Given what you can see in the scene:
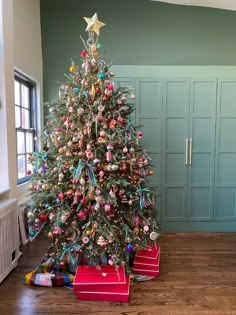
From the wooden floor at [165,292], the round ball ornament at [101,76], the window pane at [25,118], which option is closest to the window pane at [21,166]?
the window pane at [25,118]

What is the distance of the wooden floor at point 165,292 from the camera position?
1754mm

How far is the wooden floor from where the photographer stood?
69.1 inches

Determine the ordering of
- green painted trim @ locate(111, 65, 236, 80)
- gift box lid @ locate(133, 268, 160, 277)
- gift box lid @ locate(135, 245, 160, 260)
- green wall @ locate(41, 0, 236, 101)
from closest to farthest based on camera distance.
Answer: gift box lid @ locate(133, 268, 160, 277) → gift box lid @ locate(135, 245, 160, 260) → green painted trim @ locate(111, 65, 236, 80) → green wall @ locate(41, 0, 236, 101)

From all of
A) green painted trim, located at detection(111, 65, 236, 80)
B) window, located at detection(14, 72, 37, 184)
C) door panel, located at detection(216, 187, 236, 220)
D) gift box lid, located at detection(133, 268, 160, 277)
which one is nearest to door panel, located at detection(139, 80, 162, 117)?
green painted trim, located at detection(111, 65, 236, 80)

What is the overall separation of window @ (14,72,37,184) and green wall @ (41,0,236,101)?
2.49ft

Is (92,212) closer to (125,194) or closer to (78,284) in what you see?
(125,194)

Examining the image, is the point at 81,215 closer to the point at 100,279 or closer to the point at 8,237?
the point at 100,279

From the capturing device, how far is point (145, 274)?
219 centimetres

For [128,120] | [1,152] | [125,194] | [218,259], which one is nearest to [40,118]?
[1,152]

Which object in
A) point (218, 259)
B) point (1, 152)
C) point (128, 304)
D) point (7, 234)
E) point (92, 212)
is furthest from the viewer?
point (218, 259)

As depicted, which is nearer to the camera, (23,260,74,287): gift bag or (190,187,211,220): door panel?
(23,260,74,287): gift bag

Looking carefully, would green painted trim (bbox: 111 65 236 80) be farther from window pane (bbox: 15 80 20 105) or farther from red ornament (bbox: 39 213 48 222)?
red ornament (bbox: 39 213 48 222)

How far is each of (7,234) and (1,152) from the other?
756mm

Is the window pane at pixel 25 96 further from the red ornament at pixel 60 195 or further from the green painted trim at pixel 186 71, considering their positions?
the red ornament at pixel 60 195
